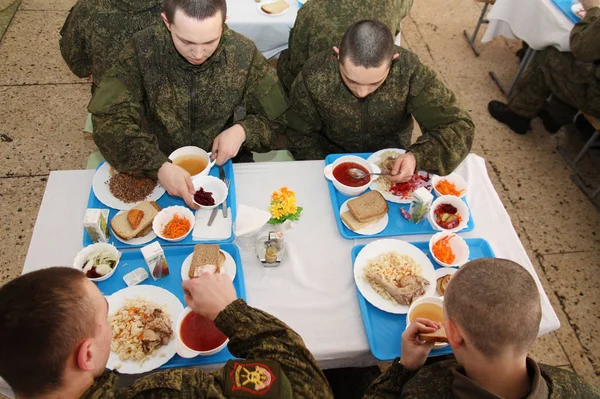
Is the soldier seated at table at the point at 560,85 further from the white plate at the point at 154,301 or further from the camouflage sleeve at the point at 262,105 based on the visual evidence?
the white plate at the point at 154,301

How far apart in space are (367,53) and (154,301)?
4.71 ft

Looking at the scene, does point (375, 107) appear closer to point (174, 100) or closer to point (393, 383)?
point (174, 100)

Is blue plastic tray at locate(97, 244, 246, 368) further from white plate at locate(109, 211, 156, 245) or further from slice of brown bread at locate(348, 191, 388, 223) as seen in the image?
slice of brown bread at locate(348, 191, 388, 223)

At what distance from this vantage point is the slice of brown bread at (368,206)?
6.79ft

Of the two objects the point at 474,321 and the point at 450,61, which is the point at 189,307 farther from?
the point at 450,61

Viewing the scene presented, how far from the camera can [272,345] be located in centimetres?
145

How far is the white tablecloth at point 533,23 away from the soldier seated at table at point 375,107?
171 centimetres

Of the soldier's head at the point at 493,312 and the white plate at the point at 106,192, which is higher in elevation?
the soldier's head at the point at 493,312

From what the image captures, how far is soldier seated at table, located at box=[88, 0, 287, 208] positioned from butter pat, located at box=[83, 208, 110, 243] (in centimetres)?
32

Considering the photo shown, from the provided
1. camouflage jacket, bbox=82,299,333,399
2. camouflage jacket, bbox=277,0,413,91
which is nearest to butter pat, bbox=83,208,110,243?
camouflage jacket, bbox=82,299,333,399

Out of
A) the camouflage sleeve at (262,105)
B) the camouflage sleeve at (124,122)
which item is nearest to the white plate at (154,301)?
the camouflage sleeve at (124,122)

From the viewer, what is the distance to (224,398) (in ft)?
4.28

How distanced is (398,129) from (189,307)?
162 cm

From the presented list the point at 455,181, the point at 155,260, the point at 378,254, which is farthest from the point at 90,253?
the point at 455,181
